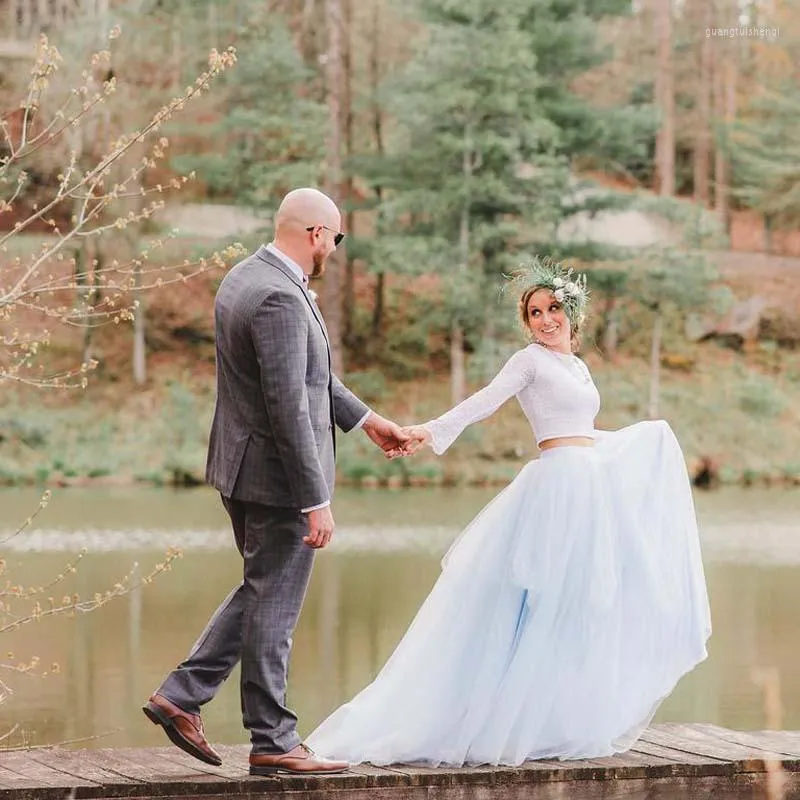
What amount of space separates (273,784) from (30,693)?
3863 millimetres

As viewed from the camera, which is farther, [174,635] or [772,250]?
[772,250]

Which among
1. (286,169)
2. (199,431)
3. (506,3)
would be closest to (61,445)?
(199,431)

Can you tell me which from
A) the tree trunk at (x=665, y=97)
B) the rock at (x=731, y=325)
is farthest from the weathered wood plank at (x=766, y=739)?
the tree trunk at (x=665, y=97)

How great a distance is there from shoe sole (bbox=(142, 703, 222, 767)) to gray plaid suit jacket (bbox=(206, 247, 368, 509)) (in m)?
0.51

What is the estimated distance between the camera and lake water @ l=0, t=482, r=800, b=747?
23.1 feet

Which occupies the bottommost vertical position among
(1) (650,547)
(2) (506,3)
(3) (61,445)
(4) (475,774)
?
(3) (61,445)

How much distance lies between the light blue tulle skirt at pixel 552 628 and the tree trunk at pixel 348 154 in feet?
65.8

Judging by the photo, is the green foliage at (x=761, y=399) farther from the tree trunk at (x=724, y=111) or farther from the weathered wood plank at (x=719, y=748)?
the weathered wood plank at (x=719, y=748)

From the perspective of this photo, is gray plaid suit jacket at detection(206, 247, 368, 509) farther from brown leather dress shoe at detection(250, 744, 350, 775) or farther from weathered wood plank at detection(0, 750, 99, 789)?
weathered wood plank at detection(0, 750, 99, 789)

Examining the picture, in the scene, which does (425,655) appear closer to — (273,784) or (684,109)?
(273,784)

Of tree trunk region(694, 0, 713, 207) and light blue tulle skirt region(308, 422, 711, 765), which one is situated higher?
tree trunk region(694, 0, 713, 207)

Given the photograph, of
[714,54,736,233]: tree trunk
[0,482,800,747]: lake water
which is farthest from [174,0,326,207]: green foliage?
[0,482,800,747]: lake water

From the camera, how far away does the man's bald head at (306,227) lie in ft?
12.9

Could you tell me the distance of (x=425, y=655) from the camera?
4305 millimetres
